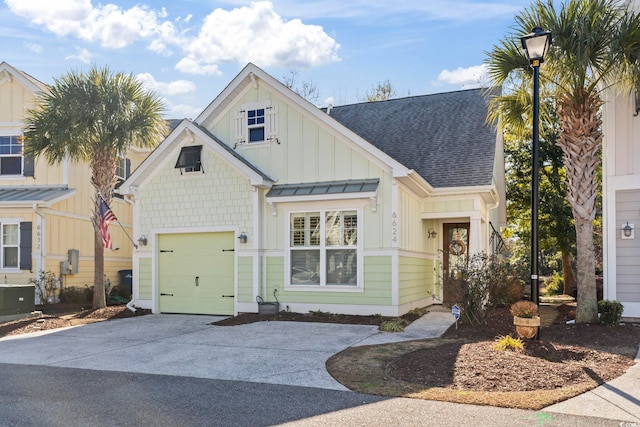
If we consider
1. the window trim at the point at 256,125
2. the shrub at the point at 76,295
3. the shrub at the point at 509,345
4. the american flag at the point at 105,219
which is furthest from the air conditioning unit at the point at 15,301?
the shrub at the point at 509,345

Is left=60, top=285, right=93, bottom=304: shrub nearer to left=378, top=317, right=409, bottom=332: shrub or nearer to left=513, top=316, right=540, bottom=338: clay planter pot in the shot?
left=378, top=317, right=409, bottom=332: shrub

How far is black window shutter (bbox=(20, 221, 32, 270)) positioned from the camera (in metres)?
16.6

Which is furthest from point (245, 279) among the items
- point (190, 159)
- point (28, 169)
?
point (28, 169)

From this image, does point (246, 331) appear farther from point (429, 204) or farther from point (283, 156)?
point (429, 204)

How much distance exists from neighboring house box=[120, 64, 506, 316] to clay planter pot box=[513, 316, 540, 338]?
3.97 meters

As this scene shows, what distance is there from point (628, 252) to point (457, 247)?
5.48 m

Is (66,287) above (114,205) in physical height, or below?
below

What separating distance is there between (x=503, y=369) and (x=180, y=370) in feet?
14.0

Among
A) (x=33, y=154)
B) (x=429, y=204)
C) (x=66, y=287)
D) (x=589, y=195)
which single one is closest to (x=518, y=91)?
(x=589, y=195)

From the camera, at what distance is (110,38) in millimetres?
13883

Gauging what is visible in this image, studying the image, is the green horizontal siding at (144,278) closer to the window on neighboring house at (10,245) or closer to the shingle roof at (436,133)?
the window on neighboring house at (10,245)

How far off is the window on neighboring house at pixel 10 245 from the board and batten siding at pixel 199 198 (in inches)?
214

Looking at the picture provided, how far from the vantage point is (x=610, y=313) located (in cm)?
1031

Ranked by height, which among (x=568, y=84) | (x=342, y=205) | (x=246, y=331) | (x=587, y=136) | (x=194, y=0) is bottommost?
(x=246, y=331)
